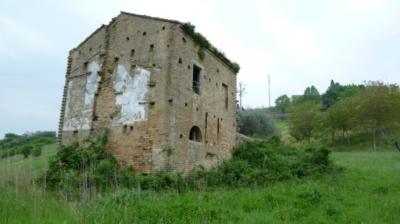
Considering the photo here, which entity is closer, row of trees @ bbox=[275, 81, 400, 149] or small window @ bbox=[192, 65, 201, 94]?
small window @ bbox=[192, 65, 201, 94]

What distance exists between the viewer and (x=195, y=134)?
51.1ft

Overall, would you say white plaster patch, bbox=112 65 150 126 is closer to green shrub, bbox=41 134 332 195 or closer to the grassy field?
green shrub, bbox=41 134 332 195

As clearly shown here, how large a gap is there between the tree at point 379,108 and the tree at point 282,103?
3796 cm

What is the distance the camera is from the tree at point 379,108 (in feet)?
102

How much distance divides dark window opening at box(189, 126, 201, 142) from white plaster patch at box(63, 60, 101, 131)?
14.4 ft

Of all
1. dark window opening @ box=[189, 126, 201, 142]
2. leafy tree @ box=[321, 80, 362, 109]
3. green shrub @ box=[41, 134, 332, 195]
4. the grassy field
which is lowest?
the grassy field

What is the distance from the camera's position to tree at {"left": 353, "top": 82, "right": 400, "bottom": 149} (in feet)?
102

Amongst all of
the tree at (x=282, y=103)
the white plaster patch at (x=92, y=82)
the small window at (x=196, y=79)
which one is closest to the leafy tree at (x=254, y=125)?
the small window at (x=196, y=79)

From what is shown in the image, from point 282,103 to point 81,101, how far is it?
62.9m

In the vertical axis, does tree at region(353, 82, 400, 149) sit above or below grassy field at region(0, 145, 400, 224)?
above

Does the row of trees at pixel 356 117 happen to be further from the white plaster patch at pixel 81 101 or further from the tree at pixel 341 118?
the white plaster patch at pixel 81 101

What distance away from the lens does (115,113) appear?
47.2 ft

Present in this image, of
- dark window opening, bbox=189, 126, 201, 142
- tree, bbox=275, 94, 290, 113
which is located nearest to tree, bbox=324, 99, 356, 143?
dark window opening, bbox=189, 126, 201, 142

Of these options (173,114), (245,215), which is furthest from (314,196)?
(173,114)
